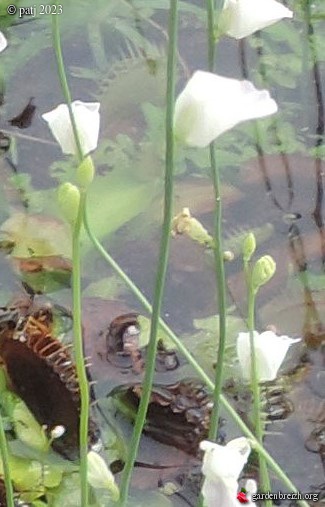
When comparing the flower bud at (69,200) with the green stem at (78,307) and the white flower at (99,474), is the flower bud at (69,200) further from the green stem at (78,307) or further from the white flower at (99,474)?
the white flower at (99,474)

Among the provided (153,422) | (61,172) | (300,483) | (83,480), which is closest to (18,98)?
(61,172)

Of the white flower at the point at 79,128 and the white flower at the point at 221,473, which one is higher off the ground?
the white flower at the point at 79,128

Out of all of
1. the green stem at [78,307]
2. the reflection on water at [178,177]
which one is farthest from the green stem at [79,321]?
the reflection on water at [178,177]

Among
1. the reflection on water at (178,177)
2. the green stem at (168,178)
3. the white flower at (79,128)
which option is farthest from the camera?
the reflection on water at (178,177)

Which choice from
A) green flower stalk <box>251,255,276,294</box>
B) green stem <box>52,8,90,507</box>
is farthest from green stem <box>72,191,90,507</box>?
green flower stalk <box>251,255,276,294</box>

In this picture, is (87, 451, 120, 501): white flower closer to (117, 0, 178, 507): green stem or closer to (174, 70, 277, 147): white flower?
(117, 0, 178, 507): green stem

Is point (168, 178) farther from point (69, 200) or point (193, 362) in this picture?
point (193, 362)

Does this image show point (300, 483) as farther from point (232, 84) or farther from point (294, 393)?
point (232, 84)
